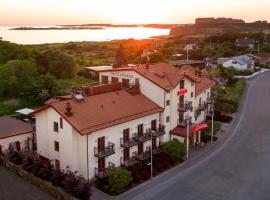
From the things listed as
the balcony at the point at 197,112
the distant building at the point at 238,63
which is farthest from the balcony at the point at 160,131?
the distant building at the point at 238,63

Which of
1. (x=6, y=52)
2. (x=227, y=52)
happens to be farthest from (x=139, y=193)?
(x=227, y=52)

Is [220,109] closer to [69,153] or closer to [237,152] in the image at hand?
[237,152]

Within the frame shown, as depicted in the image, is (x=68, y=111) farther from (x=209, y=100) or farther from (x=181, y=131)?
(x=209, y=100)

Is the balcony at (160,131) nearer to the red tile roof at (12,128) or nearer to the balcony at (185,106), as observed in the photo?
the balcony at (185,106)

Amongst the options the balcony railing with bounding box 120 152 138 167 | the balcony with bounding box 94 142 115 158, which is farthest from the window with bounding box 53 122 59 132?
the balcony railing with bounding box 120 152 138 167

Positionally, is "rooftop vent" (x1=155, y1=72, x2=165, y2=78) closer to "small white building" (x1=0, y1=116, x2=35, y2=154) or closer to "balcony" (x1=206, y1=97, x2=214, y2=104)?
"balcony" (x1=206, y1=97, x2=214, y2=104)

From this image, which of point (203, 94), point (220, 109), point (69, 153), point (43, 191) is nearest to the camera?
point (43, 191)

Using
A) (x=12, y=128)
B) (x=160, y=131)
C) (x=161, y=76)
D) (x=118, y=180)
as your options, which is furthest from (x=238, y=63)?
(x=118, y=180)
